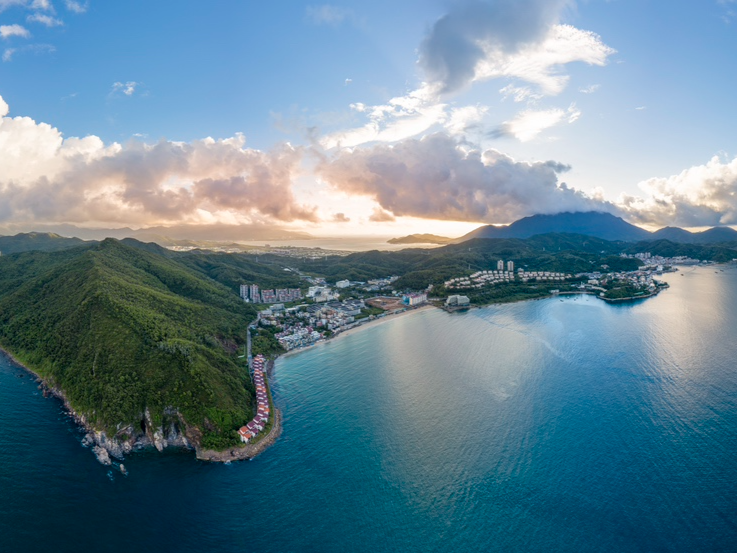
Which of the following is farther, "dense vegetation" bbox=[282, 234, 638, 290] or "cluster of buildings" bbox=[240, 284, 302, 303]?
"dense vegetation" bbox=[282, 234, 638, 290]

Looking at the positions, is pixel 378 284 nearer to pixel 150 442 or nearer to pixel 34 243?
pixel 150 442

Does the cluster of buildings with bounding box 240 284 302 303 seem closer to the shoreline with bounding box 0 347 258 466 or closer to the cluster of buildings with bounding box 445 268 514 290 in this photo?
the cluster of buildings with bounding box 445 268 514 290

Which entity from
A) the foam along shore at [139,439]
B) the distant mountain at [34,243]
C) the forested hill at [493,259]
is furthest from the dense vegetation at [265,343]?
the distant mountain at [34,243]

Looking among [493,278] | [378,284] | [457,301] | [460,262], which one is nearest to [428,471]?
[457,301]

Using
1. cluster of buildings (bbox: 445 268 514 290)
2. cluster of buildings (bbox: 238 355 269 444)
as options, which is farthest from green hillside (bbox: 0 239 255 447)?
cluster of buildings (bbox: 445 268 514 290)

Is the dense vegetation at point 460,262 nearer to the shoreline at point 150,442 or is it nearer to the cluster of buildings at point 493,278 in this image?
the cluster of buildings at point 493,278

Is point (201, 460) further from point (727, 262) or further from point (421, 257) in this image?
point (727, 262)
